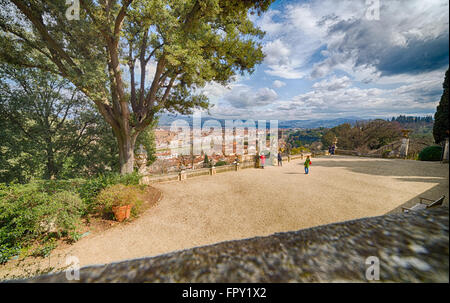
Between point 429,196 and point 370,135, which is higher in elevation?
point 370,135

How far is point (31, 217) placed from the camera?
393 centimetres

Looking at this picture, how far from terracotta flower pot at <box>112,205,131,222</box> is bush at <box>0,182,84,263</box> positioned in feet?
3.18

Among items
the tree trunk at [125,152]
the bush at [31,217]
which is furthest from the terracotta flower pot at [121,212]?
the tree trunk at [125,152]

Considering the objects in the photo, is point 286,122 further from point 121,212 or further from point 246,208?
point 121,212

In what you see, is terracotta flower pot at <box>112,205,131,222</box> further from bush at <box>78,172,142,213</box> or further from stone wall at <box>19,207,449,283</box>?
stone wall at <box>19,207,449,283</box>

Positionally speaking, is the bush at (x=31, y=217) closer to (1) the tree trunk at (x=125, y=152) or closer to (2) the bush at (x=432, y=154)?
(1) the tree trunk at (x=125, y=152)

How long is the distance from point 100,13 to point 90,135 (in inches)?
316

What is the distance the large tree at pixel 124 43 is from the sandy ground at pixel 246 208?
4479 millimetres

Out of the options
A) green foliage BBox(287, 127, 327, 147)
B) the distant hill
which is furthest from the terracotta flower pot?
green foliage BBox(287, 127, 327, 147)

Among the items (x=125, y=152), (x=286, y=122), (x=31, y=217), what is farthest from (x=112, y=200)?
(x=286, y=122)

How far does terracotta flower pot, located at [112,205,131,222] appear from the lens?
5359 mm

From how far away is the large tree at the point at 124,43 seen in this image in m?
5.48

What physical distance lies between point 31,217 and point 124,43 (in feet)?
30.2
